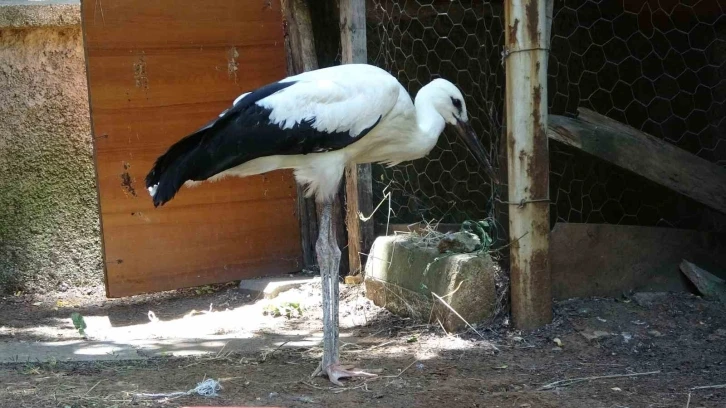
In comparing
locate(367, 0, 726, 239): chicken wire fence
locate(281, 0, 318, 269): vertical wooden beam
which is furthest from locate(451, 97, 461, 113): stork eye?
locate(281, 0, 318, 269): vertical wooden beam

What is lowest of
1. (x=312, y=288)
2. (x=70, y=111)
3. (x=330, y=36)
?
(x=312, y=288)

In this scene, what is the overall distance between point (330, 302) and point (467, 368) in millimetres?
733

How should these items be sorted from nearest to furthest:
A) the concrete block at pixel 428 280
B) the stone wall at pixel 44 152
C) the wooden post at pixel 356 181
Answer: the concrete block at pixel 428 280 < the wooden post at pixel 356 181 < the stone wall at pixel 44 152

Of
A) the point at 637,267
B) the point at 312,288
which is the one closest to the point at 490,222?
the point at 637,267

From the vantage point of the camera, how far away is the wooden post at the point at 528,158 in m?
4.69

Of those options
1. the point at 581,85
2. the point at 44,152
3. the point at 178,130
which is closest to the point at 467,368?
the point at 178,130

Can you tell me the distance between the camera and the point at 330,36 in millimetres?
6973

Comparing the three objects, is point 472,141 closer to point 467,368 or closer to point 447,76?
point 467,368

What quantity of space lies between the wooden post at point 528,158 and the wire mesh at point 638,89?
1708 millimetres

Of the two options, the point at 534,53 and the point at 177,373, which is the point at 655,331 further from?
the point at 177,373

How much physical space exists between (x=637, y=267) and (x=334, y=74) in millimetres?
2030

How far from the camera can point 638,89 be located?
7.13 metres

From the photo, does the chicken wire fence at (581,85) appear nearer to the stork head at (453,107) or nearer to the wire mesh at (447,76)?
the wire mesh at (447,76)

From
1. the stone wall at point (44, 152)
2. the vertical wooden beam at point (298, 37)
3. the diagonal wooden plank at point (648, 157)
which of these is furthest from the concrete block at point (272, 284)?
the diagonal wooden plank at point (648, 157)
